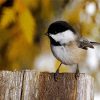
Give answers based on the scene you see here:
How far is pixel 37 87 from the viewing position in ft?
5.15

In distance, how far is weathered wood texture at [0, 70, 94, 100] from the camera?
1.56m

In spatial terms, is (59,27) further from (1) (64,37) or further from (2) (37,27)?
(2) (37,27)

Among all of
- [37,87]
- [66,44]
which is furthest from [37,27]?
[37,87]

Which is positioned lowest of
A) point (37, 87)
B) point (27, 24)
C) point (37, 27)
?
point (37, 87)

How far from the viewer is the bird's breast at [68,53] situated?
2031mm

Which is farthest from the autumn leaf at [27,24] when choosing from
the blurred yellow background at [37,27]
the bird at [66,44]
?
the bird at [66,44]

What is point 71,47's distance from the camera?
208cm

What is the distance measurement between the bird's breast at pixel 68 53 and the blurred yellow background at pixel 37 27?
→ 518 millimetres

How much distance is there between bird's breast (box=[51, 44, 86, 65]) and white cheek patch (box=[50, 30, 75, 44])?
3cm

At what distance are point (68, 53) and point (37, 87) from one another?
52 cm

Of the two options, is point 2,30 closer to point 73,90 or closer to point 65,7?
point 65,7

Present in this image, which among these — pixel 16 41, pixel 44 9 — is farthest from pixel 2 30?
pixel 44 9

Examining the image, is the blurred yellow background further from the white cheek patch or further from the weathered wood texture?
the weathered wood texture

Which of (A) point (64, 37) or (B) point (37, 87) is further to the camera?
(A) point (64, 37)
